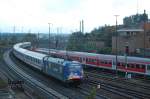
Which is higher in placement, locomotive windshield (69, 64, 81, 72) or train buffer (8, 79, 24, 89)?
locomotive windshield (69, 64, 81, 72)

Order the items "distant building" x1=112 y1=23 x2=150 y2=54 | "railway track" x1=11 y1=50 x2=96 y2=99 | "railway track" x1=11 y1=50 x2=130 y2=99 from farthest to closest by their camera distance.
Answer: "distant building" x1=112 y1=23 x2=150 y2=54 < "railway track" x1=11 y1=50 x2=96 y2=99 < "railway track" x1=11 y1=50 x2=130 y2=99

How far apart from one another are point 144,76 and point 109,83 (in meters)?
6.03

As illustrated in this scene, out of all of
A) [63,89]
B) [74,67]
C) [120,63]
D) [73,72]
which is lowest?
[63,89]

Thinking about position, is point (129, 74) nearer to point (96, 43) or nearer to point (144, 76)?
point (144, 76)

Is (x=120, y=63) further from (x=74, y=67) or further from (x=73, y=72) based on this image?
(x=73, y=72)

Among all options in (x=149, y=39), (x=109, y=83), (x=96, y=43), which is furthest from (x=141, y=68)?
(x=96, y=43)

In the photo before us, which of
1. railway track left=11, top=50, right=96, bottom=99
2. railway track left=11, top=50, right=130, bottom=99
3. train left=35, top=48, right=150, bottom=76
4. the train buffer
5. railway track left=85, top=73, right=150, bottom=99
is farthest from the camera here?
train left=35, top=48, right=150, bottom=76

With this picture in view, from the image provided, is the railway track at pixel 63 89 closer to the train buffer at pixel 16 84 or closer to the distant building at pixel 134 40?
the train buffer at pixel 16 84

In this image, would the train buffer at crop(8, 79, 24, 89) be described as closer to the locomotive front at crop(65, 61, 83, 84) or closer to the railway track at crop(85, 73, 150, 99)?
the locomotive front at crop(65, 61, 83, 84)

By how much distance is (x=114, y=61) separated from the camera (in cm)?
4278

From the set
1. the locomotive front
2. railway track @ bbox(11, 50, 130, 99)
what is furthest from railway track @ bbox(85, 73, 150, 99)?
the locomotive front

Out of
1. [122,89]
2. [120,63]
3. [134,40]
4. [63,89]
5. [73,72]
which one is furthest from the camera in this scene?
[134,40]

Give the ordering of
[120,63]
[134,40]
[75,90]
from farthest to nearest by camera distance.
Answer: [134,40]
[120,63]
[75,90]

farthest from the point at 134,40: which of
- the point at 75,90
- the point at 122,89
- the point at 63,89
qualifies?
the point at 75,90
